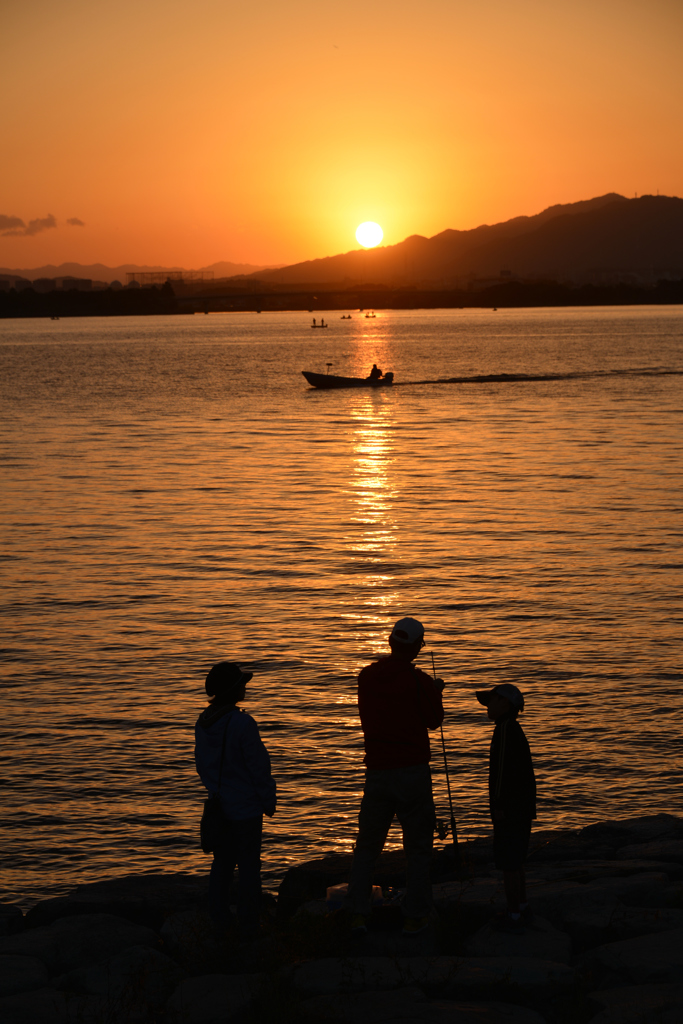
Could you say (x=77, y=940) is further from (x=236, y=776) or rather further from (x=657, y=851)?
(x=657, y=851)

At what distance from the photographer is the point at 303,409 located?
2680 inches

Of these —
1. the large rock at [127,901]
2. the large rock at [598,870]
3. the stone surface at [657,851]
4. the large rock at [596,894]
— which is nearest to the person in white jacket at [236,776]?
the large rock at [127,901]

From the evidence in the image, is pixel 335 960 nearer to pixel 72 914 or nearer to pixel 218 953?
pixel 218 953

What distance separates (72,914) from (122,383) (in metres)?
84.3

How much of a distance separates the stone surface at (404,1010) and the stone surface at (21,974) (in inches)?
78.8

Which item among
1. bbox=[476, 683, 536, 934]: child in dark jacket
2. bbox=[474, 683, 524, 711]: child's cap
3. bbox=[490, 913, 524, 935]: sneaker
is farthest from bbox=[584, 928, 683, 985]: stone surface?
bbox=[474, 683, 524, 711]: child's cap

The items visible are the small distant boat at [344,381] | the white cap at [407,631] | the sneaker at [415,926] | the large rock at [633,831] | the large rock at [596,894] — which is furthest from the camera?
the small distant boat at [344,381]

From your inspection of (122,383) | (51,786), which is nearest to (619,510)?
(51,786)

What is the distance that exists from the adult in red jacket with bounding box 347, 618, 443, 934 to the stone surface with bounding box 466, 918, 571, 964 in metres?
0.43

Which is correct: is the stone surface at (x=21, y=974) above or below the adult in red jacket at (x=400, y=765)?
below

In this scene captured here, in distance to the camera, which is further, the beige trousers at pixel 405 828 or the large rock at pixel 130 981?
the beige trousers at pixel 405 828

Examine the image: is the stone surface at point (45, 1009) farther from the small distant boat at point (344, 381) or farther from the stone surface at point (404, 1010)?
the small distant boat at point (344, 381)

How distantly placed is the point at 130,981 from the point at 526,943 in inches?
110

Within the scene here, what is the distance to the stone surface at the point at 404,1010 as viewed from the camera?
260 inches
